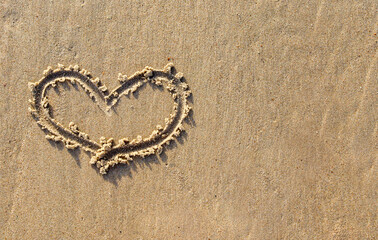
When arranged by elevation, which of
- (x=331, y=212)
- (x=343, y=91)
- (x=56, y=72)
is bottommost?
(x=331, y=212)

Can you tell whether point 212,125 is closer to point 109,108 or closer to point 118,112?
point 118,112

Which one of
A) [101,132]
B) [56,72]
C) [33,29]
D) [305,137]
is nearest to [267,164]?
[305,137]

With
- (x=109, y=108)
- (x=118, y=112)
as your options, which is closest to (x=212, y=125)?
(x=118, y=112)

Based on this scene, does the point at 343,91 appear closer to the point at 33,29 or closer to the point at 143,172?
the point at 143,172
